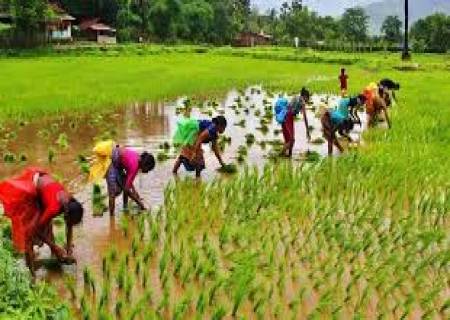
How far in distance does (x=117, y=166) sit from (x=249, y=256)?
2440mm

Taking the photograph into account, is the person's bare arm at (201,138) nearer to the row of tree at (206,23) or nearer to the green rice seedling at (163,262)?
the green rice seedling at (163,262)

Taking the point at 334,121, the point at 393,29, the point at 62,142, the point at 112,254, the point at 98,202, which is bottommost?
the point at 112,254

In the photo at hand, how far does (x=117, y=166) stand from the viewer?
878cm

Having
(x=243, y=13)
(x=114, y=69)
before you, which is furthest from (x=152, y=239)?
(x=243, y=13)

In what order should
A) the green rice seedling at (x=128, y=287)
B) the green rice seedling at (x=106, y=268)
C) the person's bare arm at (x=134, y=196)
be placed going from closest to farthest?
the green rice seedling at (x=128, y=287), the green rice seedling at (x=106, y=268), the person's bare arm at (x=134, y=196)

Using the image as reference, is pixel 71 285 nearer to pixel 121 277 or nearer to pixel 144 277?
pixel 121 277

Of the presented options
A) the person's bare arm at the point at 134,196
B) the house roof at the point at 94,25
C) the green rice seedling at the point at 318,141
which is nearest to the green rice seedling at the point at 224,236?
the person's bare arm at the point at 134,196

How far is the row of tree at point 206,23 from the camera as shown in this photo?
5822 cm

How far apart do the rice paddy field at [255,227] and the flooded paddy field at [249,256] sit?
20 mm

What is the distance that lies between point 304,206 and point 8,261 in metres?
4.20

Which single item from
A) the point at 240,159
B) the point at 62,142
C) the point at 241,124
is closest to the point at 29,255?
the point at 240,159

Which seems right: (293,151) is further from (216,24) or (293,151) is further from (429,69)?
(216,24)

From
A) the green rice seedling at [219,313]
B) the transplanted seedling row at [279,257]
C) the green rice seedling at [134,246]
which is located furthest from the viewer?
the green rice seedling at [134,246]

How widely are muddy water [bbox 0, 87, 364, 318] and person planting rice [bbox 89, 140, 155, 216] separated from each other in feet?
1.33
